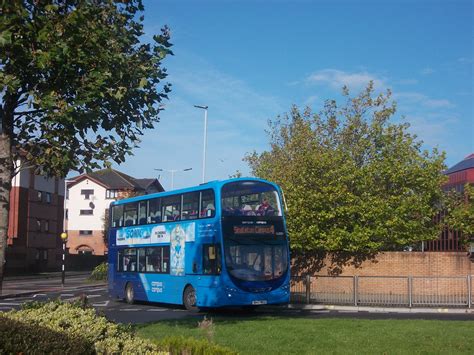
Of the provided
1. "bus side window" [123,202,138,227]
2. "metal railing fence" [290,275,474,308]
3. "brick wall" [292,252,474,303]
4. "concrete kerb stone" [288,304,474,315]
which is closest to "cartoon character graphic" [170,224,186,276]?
"bus side window" [123,202,138,227]

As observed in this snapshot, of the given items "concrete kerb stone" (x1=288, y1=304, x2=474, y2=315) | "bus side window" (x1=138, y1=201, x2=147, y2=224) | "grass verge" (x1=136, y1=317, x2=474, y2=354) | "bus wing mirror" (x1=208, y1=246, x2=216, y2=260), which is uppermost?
"bus side window" (x1=138, y1=201, x2=147, y2=224)

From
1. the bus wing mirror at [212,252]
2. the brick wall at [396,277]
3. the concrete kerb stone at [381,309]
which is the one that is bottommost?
the concrete kerb stone at [381,309]

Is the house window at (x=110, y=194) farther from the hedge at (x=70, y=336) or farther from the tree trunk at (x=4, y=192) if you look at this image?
the hedge at (x=70, y=336)

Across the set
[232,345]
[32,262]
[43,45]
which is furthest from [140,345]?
[32,262]

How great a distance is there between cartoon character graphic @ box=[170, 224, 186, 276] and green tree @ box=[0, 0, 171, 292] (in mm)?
13103

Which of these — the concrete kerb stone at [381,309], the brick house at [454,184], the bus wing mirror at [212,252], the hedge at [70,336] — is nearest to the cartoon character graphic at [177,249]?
the bus wing mirror at [212,252]

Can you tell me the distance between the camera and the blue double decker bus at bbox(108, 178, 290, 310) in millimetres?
20188

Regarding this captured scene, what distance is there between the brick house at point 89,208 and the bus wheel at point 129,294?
186 feet

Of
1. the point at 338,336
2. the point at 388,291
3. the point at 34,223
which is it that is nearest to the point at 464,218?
the point at 388,291

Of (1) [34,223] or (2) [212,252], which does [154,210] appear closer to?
(2) [212,252]

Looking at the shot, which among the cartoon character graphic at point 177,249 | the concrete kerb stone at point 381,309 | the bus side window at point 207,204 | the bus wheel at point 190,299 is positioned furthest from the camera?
the concrete kerb stone at point 381,309

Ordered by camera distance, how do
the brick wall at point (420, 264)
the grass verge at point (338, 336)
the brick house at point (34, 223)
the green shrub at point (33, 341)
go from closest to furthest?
the green shrub at point (33, 341) → the grass verge at point (338, 336) → the brick wall at point (420, 264) → the brick house at point (34, 223)

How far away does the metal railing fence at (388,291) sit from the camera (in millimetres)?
23516

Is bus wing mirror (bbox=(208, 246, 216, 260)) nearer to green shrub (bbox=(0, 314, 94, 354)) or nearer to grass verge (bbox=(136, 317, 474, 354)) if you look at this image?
grass verge (bbox=(136, 317, 474, 354))
